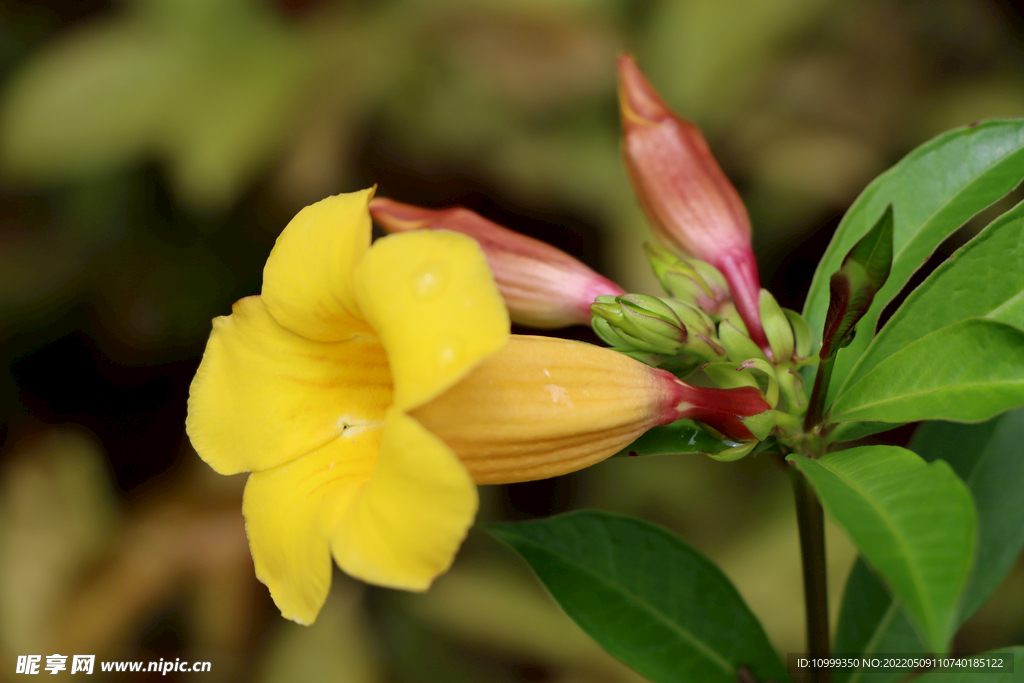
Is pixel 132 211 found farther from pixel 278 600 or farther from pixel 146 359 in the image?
pixel 278 600

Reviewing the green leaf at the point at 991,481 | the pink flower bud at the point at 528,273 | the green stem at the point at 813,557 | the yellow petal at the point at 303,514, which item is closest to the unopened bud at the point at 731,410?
the green stem at the point at 813,557

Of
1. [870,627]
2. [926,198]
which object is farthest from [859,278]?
[870,627]

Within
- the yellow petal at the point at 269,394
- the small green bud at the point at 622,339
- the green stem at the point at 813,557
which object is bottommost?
the green stem at the point at 813,557

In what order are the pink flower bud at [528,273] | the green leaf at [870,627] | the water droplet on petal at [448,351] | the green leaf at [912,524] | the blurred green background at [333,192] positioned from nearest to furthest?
the green leaf at [912,524] → the water droplet on petal at [448,351] → the pink flower bud at [528,273] → the green leaf at [870,627] → the blurred green background at [333,192]

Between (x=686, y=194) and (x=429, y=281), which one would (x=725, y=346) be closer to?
(x=686, y=194)

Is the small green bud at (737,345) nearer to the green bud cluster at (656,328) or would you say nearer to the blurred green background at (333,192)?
the green bud cluster at (656,328)

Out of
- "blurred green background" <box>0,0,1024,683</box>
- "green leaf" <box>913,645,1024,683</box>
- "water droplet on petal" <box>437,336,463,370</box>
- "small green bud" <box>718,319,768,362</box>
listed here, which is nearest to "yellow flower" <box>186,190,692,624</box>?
"water droplet on petal" <box>437,336,463,370</box>

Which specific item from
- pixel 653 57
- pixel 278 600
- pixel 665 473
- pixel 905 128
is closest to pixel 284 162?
pixel 653 57
